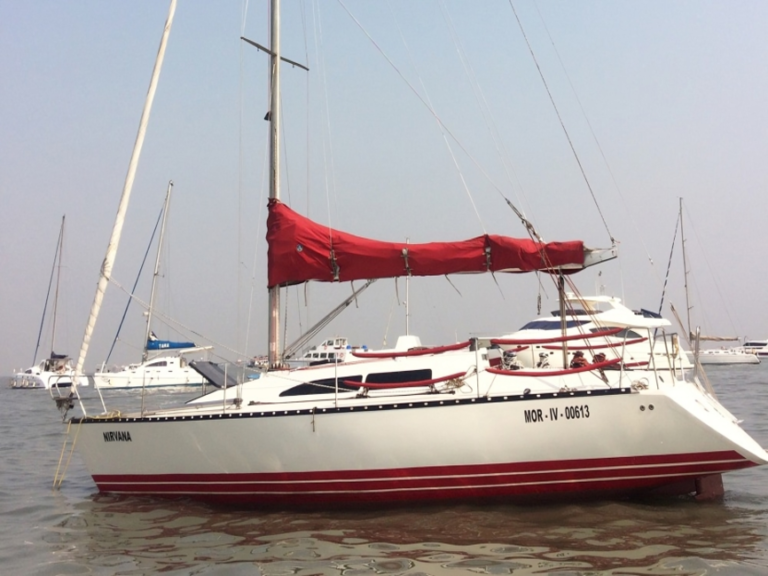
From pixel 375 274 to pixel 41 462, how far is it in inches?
316

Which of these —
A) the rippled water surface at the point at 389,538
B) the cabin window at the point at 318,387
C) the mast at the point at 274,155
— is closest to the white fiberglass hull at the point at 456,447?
the rippled water surface at the point at 389,538

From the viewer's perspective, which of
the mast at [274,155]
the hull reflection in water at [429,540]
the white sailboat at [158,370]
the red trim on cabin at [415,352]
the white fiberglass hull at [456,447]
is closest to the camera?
the hull reflection in water at [429,540]

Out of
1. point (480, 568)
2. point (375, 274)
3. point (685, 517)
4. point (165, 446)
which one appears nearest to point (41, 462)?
point (165, 446)

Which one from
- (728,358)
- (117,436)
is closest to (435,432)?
(117,436)

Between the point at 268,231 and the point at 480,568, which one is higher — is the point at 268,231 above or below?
above

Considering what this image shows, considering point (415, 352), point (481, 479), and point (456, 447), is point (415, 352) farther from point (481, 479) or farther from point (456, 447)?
point (481, 479)

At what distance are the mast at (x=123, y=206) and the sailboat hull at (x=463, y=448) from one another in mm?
2091

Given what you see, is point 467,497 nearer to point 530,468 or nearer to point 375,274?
point 530,468

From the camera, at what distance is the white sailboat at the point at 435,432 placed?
859 centimetres

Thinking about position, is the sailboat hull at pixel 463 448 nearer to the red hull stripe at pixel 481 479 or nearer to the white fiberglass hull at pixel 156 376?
the red hull stripe at pixel 481 479

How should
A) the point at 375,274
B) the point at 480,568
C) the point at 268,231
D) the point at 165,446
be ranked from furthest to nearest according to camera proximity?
the point at 268,231
the point at 375,274
the point at 165,446
the point at 480,568

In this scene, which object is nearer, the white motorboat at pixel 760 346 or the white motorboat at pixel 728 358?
the white motorboat at pixel 728 358

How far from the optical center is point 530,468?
8.80 m

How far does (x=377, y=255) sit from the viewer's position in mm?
10656
